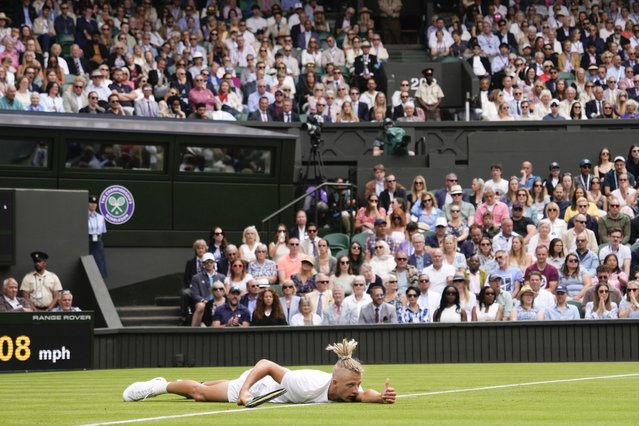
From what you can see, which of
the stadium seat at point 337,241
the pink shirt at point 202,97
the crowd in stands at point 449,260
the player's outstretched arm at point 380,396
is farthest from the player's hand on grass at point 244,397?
the pink shirt at point 202,97

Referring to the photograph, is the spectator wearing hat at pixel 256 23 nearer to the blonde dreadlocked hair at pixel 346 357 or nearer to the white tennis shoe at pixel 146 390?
the white tennis shoe at pixel 146 390

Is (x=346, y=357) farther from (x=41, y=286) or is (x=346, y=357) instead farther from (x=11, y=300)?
(x=41, y=286)

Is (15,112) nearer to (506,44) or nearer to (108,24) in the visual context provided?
(108,24)

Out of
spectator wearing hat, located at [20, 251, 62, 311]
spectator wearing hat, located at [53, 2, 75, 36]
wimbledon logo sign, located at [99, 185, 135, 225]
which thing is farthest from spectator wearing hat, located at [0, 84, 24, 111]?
spectator wearing hat, located at [20, 251, 62, 311]

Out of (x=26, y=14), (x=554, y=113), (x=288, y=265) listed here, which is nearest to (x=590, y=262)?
(x=288, y=265)

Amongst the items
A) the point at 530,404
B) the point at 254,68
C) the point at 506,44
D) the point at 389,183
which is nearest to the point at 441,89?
the point at 506,44

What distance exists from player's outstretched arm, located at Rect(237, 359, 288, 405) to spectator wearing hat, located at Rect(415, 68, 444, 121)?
63.8 feet

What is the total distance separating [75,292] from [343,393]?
12789mm

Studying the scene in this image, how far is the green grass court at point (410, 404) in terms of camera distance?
970 centimetres

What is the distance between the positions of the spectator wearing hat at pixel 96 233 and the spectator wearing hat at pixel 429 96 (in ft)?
28.5

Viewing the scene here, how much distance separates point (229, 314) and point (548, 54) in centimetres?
1373

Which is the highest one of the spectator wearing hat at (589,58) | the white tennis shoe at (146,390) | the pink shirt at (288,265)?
the spectator wearing hat at (589,58)

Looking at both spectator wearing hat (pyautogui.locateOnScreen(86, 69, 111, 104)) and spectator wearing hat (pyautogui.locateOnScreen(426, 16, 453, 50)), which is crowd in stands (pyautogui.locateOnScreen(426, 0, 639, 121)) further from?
spectator wearing hat (pyautogui.locateOnScreen(86, 69, 111, 104))

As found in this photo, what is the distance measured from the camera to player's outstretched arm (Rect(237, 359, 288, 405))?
10.6 m
